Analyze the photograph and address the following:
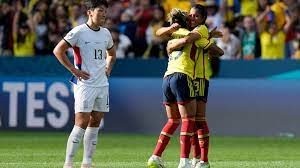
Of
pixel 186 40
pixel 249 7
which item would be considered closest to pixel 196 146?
pixel 186 40

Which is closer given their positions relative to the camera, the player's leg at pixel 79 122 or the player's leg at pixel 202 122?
the player's leg at pixel 79 122

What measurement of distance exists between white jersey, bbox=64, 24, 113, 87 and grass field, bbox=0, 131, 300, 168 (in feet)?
5.83

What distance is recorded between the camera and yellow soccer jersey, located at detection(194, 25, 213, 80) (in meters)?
14.9

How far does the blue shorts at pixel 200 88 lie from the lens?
15.1m

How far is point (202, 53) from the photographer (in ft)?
49.6

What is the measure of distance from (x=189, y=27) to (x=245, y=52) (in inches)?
448

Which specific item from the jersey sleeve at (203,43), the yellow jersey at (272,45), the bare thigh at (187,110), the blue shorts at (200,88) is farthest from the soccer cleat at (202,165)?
the yellow jersey at (272,45)

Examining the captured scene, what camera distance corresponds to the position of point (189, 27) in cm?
1500

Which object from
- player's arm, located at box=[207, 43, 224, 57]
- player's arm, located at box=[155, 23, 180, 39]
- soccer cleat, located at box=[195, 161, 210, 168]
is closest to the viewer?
player's arm, located at box=[155, 23, 180, 39]

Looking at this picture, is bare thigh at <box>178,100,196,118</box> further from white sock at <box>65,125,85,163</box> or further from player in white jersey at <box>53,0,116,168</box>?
white sock at <box>65,125,85,163</box>

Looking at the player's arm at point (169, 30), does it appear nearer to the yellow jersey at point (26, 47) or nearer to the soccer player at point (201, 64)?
the soccer player at point (201, 64)

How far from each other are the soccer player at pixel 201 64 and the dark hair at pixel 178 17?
0.16 meters

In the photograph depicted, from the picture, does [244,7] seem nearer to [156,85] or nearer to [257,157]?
[156,85]

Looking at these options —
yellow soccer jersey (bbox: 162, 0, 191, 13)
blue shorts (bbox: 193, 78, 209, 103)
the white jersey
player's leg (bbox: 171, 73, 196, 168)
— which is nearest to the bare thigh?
player's leg (bbox: 171, 73, 196, 168)
